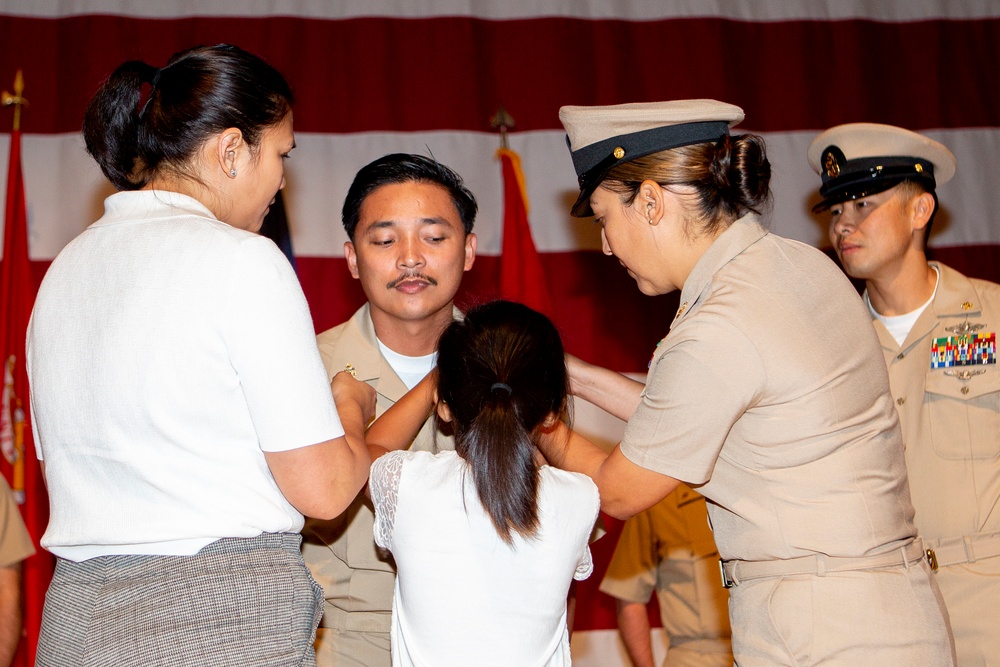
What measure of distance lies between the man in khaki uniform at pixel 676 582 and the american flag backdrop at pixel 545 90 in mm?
560

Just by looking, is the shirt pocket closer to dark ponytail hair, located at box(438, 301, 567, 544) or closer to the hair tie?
dark ponytail hair, located at box(438, 301, 567, 544)

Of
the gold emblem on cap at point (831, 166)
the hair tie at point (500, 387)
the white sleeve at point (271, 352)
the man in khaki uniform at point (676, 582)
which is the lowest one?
the man in khaki uniform at point (676, 582)

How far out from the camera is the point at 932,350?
104 inches

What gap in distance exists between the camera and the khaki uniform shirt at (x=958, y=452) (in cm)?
243

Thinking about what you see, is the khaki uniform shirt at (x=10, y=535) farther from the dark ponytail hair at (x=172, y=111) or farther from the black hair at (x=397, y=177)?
the dark ponytail hair at (x=172, y=111)

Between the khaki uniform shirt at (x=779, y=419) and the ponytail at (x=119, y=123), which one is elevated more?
the ponytail at (x=119, y=123)

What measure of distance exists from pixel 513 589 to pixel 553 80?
2.51m

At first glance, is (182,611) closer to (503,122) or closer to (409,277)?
(409,277)

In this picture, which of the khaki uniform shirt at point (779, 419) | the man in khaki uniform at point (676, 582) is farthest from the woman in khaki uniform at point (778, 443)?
the man in khaki uniform at point (676, 582)

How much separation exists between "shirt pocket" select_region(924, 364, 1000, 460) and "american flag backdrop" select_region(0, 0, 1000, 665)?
1.24 m

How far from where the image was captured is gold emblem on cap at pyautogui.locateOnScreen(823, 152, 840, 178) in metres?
2.88

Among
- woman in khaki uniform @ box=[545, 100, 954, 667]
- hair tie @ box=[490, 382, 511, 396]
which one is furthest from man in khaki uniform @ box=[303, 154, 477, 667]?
woman in khaki uniform @ box=[545, 100, 954, 667]

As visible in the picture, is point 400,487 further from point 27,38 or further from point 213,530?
point 27,38

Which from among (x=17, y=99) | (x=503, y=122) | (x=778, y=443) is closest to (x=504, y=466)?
(x=778, y=443)
